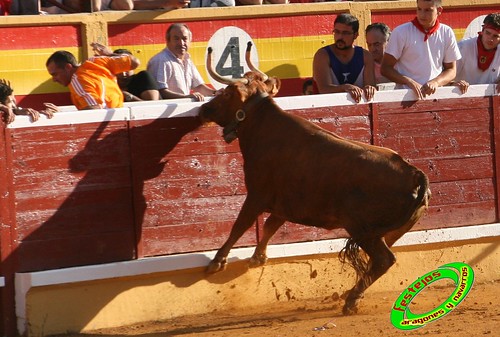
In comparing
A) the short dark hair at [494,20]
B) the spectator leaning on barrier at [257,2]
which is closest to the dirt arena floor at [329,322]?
the short dark hair at [494,20]

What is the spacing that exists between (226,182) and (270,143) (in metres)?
0.66

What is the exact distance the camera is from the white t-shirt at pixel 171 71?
8.98 m

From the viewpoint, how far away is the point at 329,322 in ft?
24.2

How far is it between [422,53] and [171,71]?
1.97 m

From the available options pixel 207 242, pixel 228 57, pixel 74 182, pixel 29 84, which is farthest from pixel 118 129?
pixel 228 57

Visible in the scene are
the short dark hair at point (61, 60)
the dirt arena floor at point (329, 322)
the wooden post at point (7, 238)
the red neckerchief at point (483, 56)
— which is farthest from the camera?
the red neckerchief at point (483, 56)

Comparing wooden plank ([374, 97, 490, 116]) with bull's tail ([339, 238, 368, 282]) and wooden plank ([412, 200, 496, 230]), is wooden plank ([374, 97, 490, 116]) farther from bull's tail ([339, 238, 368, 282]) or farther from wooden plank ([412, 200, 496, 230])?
bull's tail ([339, 238, 368, 282])

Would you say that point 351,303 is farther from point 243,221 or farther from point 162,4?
point 162,4

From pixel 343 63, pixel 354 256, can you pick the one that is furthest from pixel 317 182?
pixel 343 63

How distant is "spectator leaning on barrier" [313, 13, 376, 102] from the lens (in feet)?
28.6

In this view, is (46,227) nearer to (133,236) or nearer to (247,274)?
(133,236)

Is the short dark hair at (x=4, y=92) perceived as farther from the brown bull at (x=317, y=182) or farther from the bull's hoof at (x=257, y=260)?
the bull's hoof at (x=257, y=260)

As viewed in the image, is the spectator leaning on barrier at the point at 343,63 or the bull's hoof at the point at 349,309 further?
the spectator leaning on barrier at the point at 343,63

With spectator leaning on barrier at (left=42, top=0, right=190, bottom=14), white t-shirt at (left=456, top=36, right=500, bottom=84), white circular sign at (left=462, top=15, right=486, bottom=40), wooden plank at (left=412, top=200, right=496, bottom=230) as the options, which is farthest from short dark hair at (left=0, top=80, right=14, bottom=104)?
white circular sign at (left=462, top=15, right=486, bottom=40)
